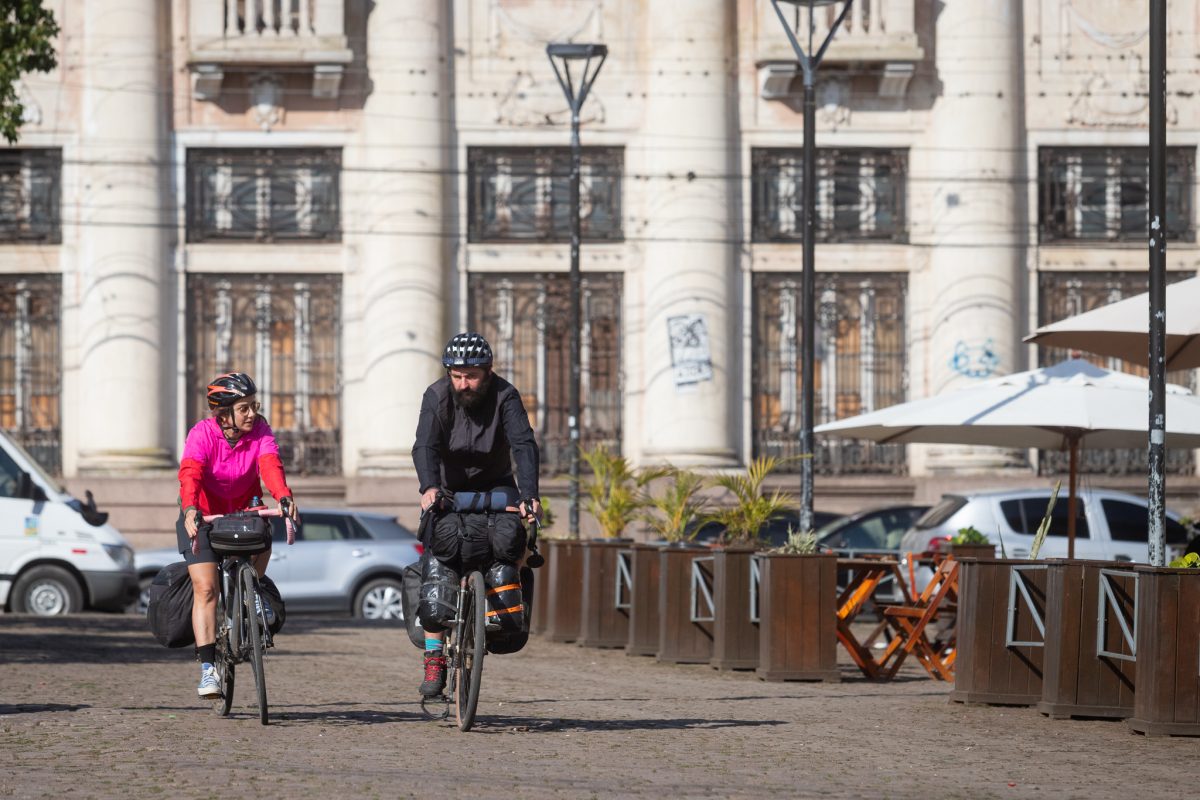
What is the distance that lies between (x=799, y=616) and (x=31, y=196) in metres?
21.6

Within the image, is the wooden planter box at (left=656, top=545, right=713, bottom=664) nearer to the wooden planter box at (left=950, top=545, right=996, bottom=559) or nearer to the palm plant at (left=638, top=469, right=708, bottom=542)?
the palm plant at (left=638, top=469, right=708, bottom=542)

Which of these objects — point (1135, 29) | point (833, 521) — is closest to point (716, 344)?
point (833, 521)

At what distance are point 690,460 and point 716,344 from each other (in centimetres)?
185

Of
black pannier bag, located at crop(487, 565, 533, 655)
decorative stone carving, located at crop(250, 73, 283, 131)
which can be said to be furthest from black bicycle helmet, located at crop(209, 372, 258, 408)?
decorative stone carving, located at crop(250, 73, 283, 131)

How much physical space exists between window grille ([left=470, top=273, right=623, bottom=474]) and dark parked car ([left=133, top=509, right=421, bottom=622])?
8531 mm

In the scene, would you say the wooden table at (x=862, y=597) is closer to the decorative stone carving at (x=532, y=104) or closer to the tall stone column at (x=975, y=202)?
the tall stone column at (x=975, y=202)

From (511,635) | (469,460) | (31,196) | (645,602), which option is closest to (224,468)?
(469,460)

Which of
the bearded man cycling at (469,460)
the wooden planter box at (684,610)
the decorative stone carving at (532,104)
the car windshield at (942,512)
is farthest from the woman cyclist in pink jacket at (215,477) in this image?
the decorative stone carving at (532,104)

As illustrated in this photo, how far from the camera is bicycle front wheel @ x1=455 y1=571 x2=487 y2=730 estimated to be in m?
10.4

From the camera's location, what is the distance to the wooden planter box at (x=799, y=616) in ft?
51.6

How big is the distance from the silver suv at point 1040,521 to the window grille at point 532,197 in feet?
36.2

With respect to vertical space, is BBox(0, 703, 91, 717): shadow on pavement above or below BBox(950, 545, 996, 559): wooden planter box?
below

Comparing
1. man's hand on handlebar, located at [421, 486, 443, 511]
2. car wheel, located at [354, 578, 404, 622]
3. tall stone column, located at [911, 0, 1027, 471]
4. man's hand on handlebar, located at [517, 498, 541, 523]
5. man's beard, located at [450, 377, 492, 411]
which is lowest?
car wheel, located at [354, 578, 404, 622]

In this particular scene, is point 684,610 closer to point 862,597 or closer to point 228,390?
point 862,597
